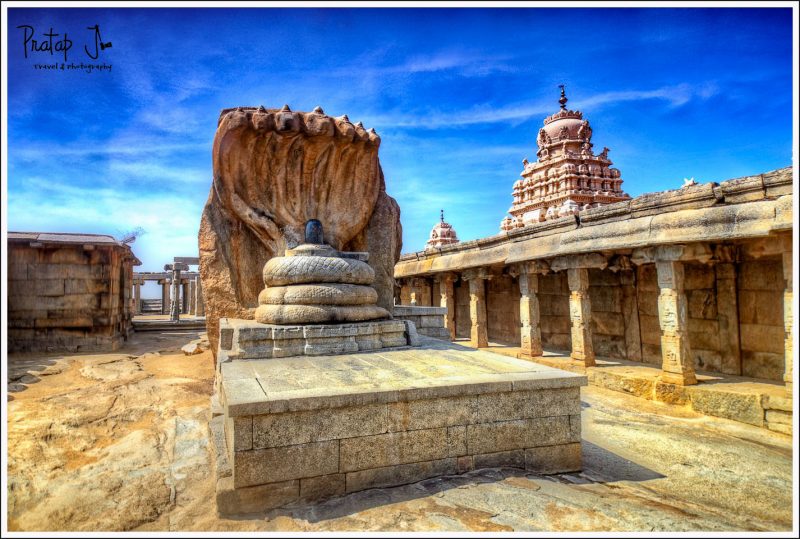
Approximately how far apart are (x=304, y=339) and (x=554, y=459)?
2.81 meters

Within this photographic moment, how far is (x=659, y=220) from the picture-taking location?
6.98 metres

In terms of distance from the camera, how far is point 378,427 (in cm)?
318

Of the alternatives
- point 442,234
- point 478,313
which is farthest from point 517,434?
point 442,234

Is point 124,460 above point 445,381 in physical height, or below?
below

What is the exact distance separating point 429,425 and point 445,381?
36cm

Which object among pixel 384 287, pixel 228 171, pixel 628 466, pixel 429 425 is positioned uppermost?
pixel 228 171

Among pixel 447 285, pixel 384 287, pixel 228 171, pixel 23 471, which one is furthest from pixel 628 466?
pixel 447 285

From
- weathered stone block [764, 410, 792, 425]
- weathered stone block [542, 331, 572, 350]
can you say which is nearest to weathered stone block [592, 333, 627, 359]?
weathered stone block [542, 331, 572, 350]

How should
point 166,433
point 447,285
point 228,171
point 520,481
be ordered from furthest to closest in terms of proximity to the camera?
point 447,285
point 228,171
point 166,433
point 520,481

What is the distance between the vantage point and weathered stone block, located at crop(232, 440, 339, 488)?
2.82 meters

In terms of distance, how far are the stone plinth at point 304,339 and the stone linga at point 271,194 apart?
0.40 m

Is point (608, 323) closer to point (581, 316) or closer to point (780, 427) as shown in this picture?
point (581, 316)

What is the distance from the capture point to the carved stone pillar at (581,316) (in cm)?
859

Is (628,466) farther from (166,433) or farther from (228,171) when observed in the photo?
(228,171)
